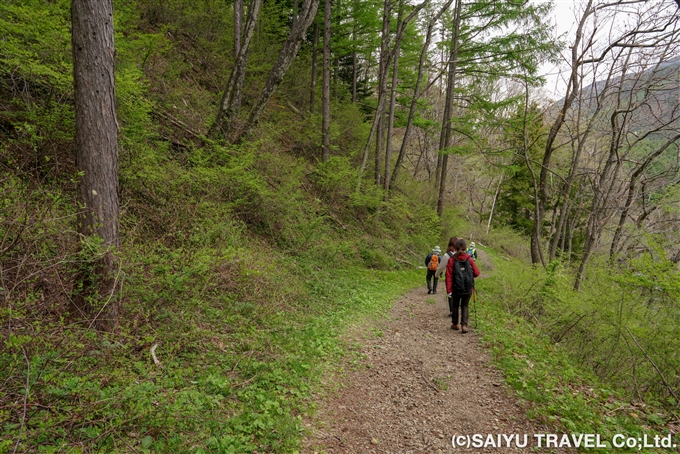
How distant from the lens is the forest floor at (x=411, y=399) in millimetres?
3588

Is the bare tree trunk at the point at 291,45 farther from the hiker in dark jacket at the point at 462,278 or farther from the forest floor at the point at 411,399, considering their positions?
the forest floor at the point at 411,399

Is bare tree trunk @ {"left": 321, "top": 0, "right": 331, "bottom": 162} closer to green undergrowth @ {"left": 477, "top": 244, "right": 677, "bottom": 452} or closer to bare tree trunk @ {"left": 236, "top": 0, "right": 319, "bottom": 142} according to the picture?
bare tree trunk @ {"left": 236, "top": 0, "right": 319, "bottom": 142}

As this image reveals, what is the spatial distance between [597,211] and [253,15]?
1121cm

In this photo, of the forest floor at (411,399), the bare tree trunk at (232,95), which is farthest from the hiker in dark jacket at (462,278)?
the bare tree trunk at (232,95)

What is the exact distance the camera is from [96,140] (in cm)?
371

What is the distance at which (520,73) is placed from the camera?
1354 cm

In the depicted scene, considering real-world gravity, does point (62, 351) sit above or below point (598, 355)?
above

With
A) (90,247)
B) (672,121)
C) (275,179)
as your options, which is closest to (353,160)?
(275,179)

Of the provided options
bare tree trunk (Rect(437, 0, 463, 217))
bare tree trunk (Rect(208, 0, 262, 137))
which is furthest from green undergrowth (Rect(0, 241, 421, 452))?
bare tree trunk (Rect(437, 0, 463, 217))

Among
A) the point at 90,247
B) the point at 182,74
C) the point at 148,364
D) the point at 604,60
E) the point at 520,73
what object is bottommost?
the point at 148,364

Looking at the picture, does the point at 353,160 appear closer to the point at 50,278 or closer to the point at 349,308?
the point at 349,308

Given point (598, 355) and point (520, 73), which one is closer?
point (598, 355)

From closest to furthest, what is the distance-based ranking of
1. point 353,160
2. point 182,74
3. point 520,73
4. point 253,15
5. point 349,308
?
point 349,308
point 253,15
point 182,74
point 520,73
point 353,160

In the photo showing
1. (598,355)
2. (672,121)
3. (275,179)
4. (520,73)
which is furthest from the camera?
(520,73)
